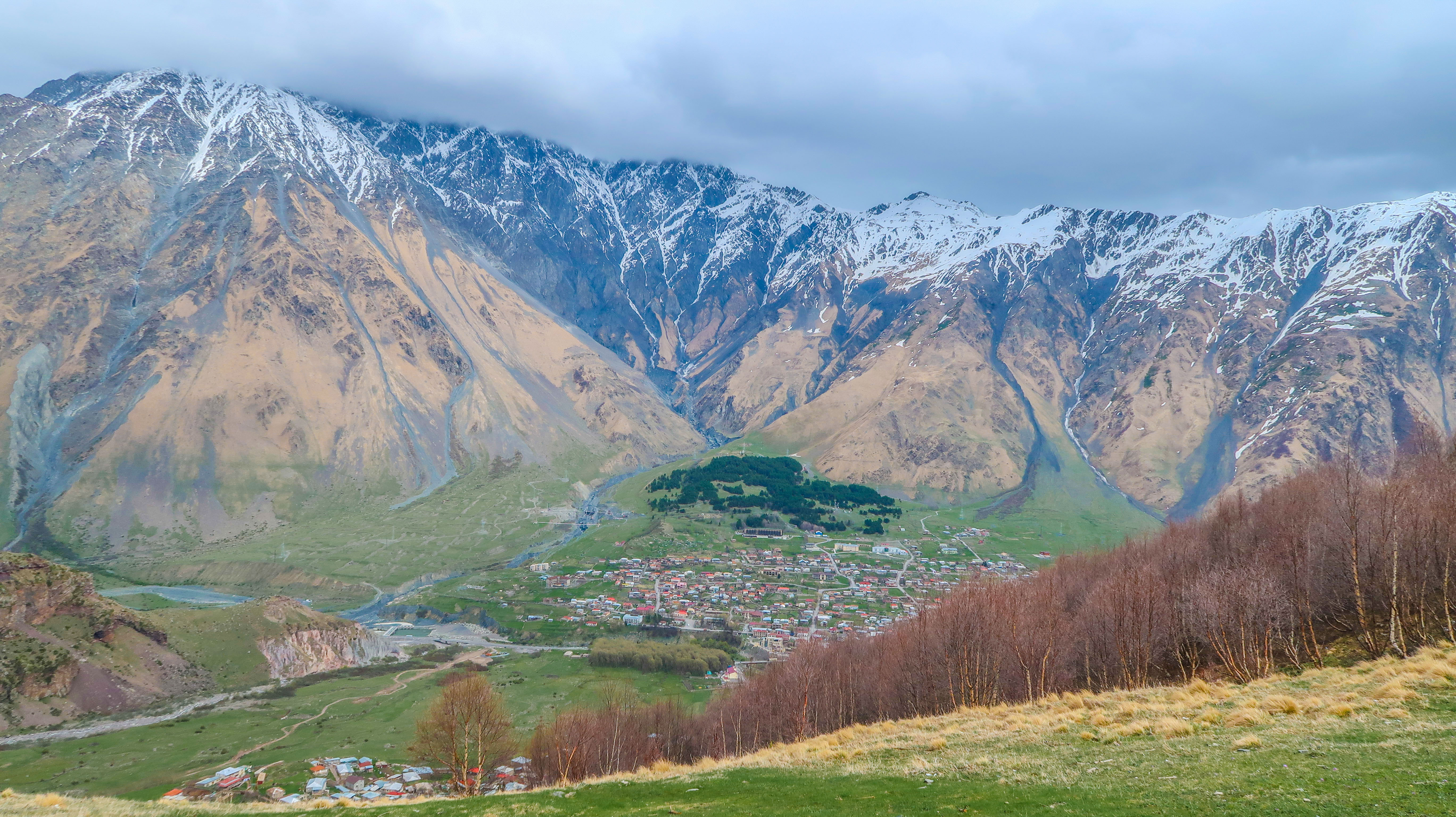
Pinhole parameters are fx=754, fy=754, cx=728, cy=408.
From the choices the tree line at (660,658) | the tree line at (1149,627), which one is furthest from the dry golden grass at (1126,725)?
the tree line at (660,658)

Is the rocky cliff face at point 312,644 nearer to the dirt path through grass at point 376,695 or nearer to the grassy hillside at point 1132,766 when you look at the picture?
the dirt path through grass at point 376,695

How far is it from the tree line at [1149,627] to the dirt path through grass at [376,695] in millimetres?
33782

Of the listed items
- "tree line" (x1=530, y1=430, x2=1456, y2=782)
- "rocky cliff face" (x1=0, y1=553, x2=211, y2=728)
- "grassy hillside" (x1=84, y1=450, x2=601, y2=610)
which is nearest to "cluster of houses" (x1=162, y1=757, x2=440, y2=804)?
"tree line" (x1=530, y1=430, x2=1456, y2=782)

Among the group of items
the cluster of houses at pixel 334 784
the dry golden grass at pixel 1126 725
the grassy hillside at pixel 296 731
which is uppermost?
the dry golden grass at pixel 1126 725

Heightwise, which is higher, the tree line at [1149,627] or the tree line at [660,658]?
the tree line at [1149,627]


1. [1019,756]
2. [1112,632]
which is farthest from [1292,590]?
[1019,756]

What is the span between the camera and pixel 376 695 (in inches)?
3730

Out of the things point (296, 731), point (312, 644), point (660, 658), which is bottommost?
point (296, 731)

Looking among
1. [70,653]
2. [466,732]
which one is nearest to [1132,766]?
[466,732]

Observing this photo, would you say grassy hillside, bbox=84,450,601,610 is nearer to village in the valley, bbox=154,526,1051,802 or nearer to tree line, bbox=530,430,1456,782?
village in the valley, bbox=154,526,1051,802

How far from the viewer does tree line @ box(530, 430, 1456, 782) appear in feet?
134

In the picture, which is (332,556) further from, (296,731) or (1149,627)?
(1149,627)

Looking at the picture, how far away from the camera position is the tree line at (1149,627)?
40750 millimetres

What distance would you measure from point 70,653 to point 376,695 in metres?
32.9
